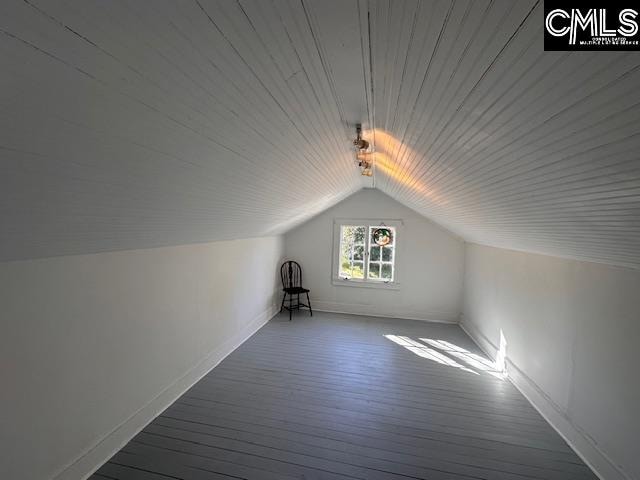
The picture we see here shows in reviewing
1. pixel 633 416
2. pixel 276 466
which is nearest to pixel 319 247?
pixel 276 466

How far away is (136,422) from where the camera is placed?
232 cm

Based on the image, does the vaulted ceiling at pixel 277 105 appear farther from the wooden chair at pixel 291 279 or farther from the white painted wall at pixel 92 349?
the wooden chair at pixel 291 279

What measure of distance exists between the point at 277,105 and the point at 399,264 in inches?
180

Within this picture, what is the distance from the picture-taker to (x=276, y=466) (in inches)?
80.1

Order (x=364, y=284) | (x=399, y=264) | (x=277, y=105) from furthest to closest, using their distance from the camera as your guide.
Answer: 1. (x=364, y=284)
2. (x=399, y=264)
3. (x=277, y=105)

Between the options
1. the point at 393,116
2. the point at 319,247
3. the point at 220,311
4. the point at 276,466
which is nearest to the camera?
the point at 393,116

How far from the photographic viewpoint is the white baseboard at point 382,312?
5312mm

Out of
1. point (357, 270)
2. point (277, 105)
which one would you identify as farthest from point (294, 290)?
point (277, 105)

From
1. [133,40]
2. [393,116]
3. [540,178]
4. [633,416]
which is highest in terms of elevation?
[393,116]

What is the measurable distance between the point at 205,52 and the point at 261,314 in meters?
4.32

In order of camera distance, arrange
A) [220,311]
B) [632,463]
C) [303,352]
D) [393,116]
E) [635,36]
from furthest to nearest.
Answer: [303,352] → [220,311] → [632,463] → [393,116] → [635,36]

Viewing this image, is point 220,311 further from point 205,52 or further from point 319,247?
point 205,52

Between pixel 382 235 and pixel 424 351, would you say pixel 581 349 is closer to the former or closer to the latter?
pixel 424 351

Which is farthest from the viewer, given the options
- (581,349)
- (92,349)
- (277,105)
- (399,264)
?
(399,264)
